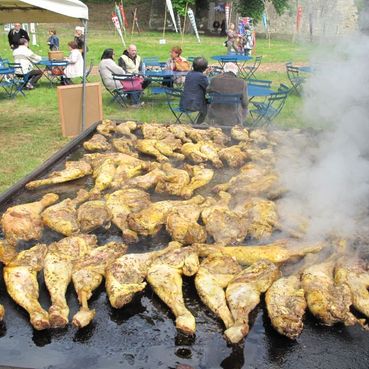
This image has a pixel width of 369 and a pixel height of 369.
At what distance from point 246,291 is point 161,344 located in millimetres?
723

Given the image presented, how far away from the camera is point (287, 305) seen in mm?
2969

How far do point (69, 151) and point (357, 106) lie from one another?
13.5ft

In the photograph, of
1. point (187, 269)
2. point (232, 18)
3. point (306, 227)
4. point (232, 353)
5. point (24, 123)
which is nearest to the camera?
point (232, 353)

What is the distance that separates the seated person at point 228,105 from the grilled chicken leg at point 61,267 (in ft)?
19.3

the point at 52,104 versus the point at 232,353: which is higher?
the point at 52,104

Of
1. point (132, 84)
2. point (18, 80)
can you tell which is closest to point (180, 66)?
point (132, 84)

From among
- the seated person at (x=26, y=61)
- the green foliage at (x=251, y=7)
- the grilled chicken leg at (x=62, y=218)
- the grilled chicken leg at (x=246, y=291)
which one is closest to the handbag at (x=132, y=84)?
the seated person at (x=26, y=61)

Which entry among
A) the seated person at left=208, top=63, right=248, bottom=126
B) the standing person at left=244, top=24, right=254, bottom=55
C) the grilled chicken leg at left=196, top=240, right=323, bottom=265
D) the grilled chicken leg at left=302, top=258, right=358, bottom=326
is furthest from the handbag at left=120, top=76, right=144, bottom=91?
the standing person at left=244, top=24, right=254, bottom=55

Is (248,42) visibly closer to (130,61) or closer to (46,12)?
(130,61)

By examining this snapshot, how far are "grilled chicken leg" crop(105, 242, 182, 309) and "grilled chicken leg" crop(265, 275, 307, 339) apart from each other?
0.94 m

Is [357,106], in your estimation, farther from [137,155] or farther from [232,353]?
[232,353]

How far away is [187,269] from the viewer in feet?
11.1

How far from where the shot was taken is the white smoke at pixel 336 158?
423cm

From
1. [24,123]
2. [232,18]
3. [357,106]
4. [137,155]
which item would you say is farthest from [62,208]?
[232,18]
